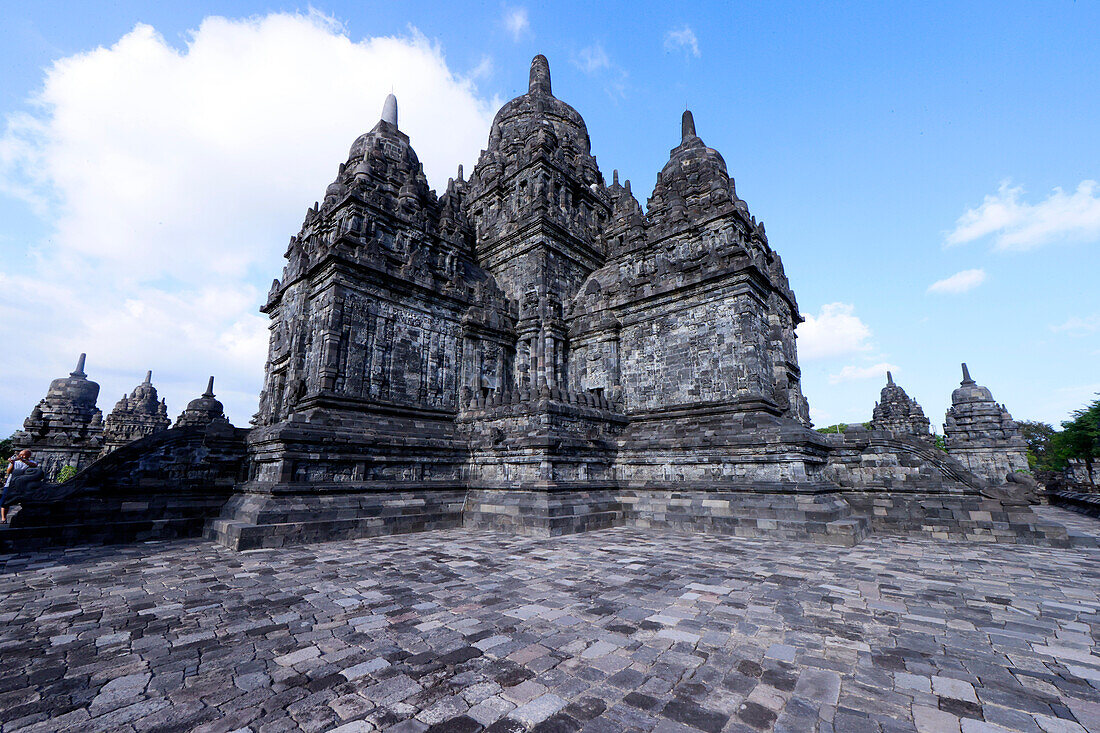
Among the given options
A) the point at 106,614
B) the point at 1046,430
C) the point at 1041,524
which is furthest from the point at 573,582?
the point at 1046,430

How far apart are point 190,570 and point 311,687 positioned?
587 centimetres

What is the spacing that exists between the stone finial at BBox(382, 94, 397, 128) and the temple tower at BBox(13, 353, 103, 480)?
24.9 m

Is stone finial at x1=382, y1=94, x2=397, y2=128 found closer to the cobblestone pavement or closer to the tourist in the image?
the tourist

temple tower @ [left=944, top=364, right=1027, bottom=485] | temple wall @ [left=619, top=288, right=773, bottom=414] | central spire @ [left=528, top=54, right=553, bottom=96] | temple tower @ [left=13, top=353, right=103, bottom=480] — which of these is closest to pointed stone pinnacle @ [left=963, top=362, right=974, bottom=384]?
temple tower @ [left=944, top=364, right=1027, bottom=485]

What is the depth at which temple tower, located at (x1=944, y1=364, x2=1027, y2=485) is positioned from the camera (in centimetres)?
2794

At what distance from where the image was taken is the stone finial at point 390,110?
25.2 meters

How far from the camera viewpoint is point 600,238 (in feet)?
78.9

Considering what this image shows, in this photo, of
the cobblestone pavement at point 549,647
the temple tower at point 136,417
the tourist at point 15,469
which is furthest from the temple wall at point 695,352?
the temple tower at point 136,417

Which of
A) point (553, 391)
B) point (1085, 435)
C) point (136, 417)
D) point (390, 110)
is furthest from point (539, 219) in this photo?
point (1085, 435)

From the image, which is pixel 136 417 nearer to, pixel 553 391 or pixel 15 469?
pixel 15 469

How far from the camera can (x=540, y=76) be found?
29.9 metres

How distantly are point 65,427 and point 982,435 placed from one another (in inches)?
2346

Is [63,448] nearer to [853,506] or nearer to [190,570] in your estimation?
[190,570]

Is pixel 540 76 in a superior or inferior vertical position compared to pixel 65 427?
superior
